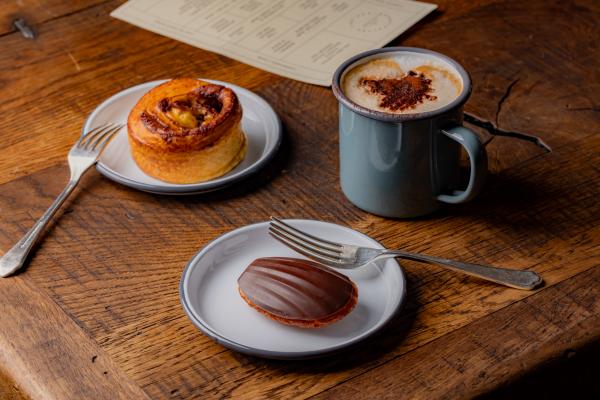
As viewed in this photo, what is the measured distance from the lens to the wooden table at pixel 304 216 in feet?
2.63

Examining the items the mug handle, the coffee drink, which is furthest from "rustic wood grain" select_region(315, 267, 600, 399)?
the coffee drink

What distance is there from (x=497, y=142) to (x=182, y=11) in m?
0.61

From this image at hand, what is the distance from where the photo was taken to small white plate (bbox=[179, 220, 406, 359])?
0.81m

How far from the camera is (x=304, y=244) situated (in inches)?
35.8

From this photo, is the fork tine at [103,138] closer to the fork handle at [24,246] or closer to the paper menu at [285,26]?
the fork handle at [24,246]

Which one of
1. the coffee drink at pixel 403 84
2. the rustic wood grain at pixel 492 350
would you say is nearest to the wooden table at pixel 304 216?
the rustic wood grain at pixel 492 350

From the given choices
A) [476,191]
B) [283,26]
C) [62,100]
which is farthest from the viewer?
[283,26]

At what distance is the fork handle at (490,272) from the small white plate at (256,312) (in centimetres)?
2

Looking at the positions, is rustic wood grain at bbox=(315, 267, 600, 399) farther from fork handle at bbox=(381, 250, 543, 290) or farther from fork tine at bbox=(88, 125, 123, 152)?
fork tine at bbox=(88, 125, 123, 152)

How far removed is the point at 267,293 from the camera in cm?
83

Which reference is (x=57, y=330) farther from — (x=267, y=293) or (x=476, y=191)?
(x=476, y=191)

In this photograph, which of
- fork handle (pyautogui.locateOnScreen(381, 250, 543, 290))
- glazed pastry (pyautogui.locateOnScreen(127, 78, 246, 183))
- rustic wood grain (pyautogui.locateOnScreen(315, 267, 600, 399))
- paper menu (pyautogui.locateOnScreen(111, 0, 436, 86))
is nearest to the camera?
rustic wood grain (pyautogui.locateOnScreen(315, 267, 600, 399))

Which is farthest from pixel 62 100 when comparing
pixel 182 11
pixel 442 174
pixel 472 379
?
pixel 472 379

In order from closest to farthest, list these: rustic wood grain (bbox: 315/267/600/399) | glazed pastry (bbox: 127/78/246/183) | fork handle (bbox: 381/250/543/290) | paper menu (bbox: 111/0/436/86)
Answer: rustic wood grain (bbox: 315/267/600/399) < fork handle (bbox: 381/250/543/290) < glazed pastry (bbox: 127/78/246/183) < paper menu (bbox: 111/0/436/86)
